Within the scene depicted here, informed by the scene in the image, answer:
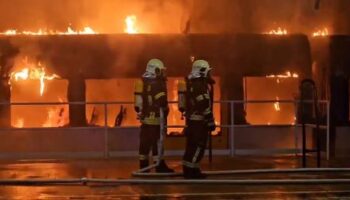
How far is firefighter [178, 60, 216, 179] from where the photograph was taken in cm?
1050

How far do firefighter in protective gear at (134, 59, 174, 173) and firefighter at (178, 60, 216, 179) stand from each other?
0.51 metres

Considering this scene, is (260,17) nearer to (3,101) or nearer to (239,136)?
(239,136)

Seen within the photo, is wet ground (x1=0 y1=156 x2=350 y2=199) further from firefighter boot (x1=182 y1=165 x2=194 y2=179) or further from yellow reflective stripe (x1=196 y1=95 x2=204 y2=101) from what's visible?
yellow reflective stripe (x1=196 y1=95 x2=204 y2=101)

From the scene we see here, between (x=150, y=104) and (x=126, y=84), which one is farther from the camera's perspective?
(x=126, y=84)

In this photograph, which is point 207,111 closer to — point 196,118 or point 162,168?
point 196,118

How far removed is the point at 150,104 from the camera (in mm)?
11016

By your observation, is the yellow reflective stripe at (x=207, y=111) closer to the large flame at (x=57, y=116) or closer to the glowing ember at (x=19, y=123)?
the large flame at (x=57, y=116)

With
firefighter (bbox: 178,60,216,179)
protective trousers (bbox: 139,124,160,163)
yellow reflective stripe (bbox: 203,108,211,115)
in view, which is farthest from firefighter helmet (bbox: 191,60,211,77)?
protective trousers (bbox: 139,124,160,163)

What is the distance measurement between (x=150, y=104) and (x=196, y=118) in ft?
2.75

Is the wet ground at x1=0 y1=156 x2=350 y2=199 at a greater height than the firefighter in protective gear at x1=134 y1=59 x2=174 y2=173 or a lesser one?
lesser

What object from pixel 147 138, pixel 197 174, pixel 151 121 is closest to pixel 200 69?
pixel 151 121

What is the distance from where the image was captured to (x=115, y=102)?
43.4ft

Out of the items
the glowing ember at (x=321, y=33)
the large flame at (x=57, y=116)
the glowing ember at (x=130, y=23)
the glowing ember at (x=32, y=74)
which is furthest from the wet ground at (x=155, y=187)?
the glowing ember at (x=130, y=23)

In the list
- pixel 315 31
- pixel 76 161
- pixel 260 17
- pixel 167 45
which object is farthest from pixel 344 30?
pixel 76 161
